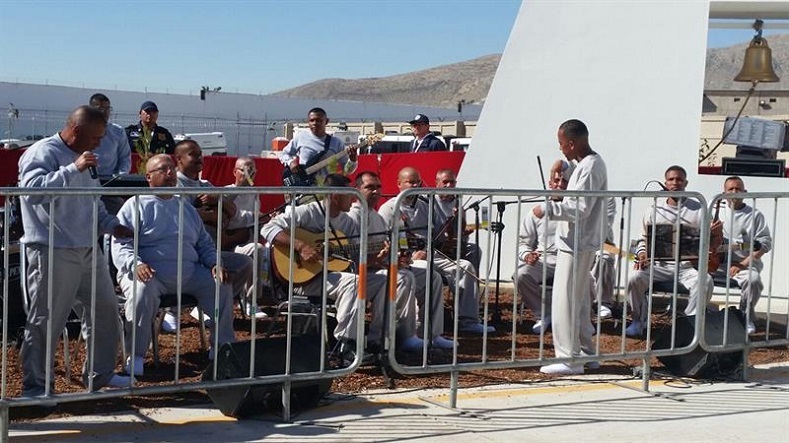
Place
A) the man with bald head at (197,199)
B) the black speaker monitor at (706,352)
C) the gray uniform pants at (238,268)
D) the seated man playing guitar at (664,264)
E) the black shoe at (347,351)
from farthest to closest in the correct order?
the seated man playing guitar at (664,264)
the man with bald head at (197,199)
the gray uniform pants at (238,268)
the black speaker monitor at (706,352)
the black shoe at (347,351)

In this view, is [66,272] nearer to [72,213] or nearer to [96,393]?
[72,213]

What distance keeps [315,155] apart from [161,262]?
4.35 metres

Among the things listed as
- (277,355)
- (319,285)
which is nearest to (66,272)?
(277,355)

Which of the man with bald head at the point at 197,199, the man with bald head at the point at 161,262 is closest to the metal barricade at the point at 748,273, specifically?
the man with bald head at the point at 161,262

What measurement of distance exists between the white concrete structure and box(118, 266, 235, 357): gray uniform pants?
4987 mm

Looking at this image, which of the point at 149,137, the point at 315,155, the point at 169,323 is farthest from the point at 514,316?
the point at 149,137

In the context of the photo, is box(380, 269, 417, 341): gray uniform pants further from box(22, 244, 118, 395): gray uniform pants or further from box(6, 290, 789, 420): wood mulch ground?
box(22, 244, 118, 395): gray uniform pants

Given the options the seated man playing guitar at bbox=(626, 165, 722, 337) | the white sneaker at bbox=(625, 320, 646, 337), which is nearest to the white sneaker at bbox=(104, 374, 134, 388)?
the seated man playing guitar at bbox=(626, 165, 722, 337)

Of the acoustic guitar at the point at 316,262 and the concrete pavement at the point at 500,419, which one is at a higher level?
the acoustic guitar at the point at 316,262

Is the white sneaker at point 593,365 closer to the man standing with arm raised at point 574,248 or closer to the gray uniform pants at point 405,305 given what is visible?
the man standing with arm raised at point 574,248

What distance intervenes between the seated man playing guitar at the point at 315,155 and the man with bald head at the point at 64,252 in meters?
4.90

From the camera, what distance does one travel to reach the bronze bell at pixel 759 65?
12.7 meters

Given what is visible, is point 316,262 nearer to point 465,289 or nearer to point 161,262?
point 161,262

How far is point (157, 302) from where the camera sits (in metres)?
7.00
